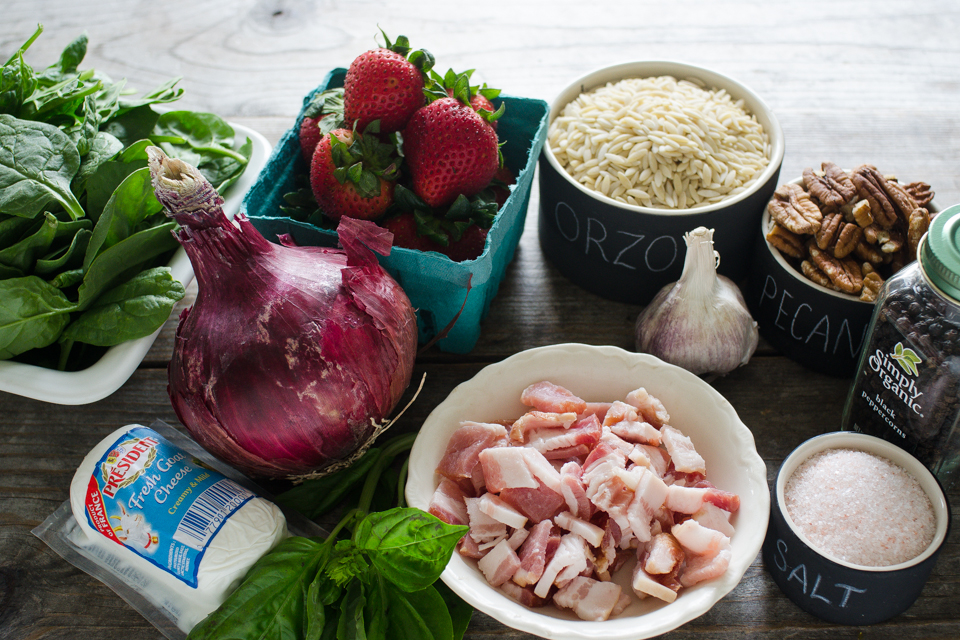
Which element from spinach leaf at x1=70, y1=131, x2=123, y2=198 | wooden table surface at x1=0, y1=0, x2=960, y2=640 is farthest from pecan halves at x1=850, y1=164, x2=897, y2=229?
spinach leaf at x1=70, y1=131, x2=123, y2=198

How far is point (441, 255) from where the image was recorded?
854 millimetres

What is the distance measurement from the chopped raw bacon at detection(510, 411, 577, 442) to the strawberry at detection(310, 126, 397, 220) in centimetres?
31

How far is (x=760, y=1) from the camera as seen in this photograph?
5.15ft

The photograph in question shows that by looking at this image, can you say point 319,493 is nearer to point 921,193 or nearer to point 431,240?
point 431,240

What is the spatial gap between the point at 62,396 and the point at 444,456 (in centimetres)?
44

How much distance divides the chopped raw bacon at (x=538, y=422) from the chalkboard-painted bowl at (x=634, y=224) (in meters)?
0.27

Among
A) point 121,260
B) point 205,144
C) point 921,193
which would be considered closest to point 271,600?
point 121,260

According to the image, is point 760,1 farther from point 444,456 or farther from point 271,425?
point 271,425

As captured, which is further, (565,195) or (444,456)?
(565,195)

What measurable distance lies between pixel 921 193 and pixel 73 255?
3.50ft

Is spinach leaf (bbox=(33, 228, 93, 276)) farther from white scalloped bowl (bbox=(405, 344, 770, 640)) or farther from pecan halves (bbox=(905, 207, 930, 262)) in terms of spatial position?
pecan halves (bbox=(905, 207, 930, 262))

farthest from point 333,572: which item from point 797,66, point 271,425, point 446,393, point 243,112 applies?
point 797,66

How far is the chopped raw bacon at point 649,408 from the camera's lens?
2.91ft

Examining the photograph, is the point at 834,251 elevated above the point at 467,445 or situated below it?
above
